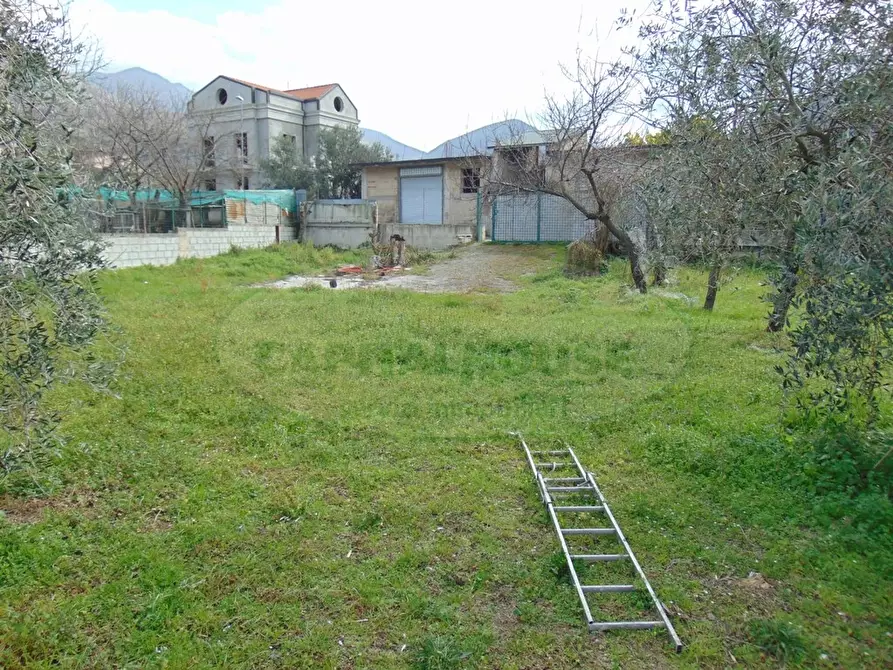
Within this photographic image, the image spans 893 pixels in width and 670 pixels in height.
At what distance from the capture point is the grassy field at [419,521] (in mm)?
2900

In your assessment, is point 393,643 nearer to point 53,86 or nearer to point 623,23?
point 53,86

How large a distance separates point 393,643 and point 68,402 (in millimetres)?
4558

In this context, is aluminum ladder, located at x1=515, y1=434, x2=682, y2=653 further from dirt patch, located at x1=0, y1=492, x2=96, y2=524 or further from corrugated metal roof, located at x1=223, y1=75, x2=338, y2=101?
corrugated metal roof, located at x1=223, y1=75, x2=338, y2=101

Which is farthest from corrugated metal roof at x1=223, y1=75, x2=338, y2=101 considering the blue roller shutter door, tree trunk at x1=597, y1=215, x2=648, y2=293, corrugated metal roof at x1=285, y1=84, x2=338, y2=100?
tree trunk at x1=597, y1=215, x2=648, y2=293

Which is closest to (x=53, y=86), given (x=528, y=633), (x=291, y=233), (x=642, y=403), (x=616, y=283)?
(x=528, y=633)

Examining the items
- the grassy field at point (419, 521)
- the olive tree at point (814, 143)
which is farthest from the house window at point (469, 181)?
the olive tree at point (814, 143)

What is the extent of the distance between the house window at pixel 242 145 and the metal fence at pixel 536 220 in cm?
1295

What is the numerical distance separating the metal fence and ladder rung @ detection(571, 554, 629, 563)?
19210mm

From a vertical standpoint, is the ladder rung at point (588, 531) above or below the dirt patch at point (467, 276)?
below

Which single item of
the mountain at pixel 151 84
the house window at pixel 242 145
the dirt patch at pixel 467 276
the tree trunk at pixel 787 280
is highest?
the mountain at pixel 151 84

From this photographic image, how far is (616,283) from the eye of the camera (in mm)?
14625

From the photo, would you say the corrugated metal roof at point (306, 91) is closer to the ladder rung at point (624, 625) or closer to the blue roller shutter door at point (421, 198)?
the blue roller shutter door at point (421, 198)

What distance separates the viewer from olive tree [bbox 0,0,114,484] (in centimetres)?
300

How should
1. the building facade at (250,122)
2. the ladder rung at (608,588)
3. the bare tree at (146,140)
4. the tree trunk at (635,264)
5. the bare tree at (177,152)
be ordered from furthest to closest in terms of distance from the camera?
the building facade at (250,122), the bare tree at (177,152), the bare tree at (146,140), the tree trunk at (635,264), the ladder rung at (608,588)
